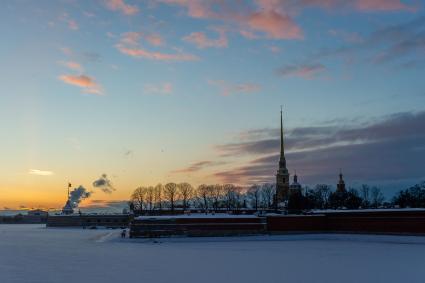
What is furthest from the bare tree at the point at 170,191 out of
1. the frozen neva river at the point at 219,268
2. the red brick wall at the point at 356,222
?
the frozen neva river at the point at 219,268

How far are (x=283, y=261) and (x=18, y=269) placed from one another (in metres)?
13.7

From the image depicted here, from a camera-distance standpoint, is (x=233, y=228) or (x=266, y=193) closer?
(x=233, y=228)

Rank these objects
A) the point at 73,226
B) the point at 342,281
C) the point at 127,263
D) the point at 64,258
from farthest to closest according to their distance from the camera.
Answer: the point at 73,226, the point at 64,258, the point at 127,263, the point at 342,281

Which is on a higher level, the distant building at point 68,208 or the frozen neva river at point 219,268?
the distant building at point 68,208

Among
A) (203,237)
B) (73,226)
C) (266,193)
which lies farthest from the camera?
(266,193)

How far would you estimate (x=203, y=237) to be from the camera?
61.7 m

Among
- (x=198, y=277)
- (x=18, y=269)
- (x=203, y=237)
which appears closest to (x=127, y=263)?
(x=18, y=269)

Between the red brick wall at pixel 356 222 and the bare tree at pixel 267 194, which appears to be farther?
the bare tree at pixel 267 194

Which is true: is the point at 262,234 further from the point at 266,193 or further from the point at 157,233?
the point at 266,193

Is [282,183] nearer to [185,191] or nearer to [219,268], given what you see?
[185,191]

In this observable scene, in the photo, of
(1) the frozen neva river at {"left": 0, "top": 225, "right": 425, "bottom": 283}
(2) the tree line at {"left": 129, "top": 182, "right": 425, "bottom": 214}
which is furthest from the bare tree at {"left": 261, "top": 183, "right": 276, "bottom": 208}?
(1) the frozen neva river at {"left": 0, "top": 225, "right": 425, "bottom": 283}

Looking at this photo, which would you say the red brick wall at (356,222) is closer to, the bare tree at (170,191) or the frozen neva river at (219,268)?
the frozen neva river at (219,268)

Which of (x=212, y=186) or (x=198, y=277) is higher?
(x=212, y=186)

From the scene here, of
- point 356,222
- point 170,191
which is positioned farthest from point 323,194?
point 356,222
